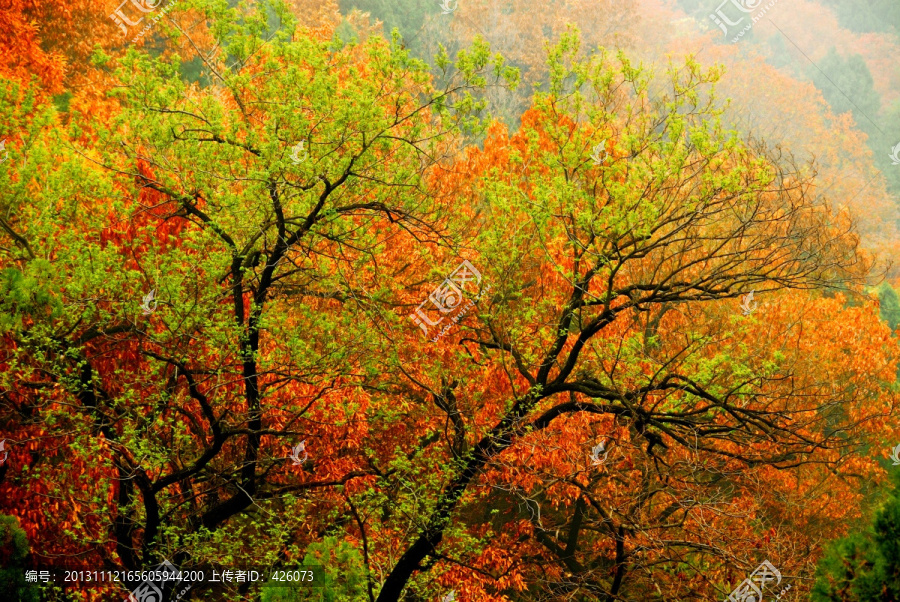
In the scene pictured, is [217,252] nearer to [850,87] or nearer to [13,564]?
[13,564]

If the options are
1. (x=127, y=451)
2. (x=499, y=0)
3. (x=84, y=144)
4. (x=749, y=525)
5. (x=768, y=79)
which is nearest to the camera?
(x=127, y=451)

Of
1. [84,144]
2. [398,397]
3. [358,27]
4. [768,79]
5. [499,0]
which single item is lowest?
[398,397]

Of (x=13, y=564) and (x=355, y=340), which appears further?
(x=355, y=340)

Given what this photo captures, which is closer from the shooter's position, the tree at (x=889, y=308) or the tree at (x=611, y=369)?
the tree at (x=611, y=369)

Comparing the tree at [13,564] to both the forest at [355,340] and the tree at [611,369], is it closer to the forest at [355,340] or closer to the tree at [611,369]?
the forest at [355,340]

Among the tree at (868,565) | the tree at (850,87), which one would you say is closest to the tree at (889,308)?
the tree at (850,87)

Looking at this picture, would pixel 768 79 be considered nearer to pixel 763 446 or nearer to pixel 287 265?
pixel 763 446

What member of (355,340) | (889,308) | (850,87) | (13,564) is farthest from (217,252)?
(850,87)

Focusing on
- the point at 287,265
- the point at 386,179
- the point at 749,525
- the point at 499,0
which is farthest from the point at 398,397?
the point at 499,0

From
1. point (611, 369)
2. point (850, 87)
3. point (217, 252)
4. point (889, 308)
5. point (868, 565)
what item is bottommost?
point (868, 565)

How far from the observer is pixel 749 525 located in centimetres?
1390

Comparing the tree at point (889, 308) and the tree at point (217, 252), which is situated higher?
the tree at point (889, 308)

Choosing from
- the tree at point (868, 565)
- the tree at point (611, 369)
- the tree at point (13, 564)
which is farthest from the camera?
the tree at point (611, 369)

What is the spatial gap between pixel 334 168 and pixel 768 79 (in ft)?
170
